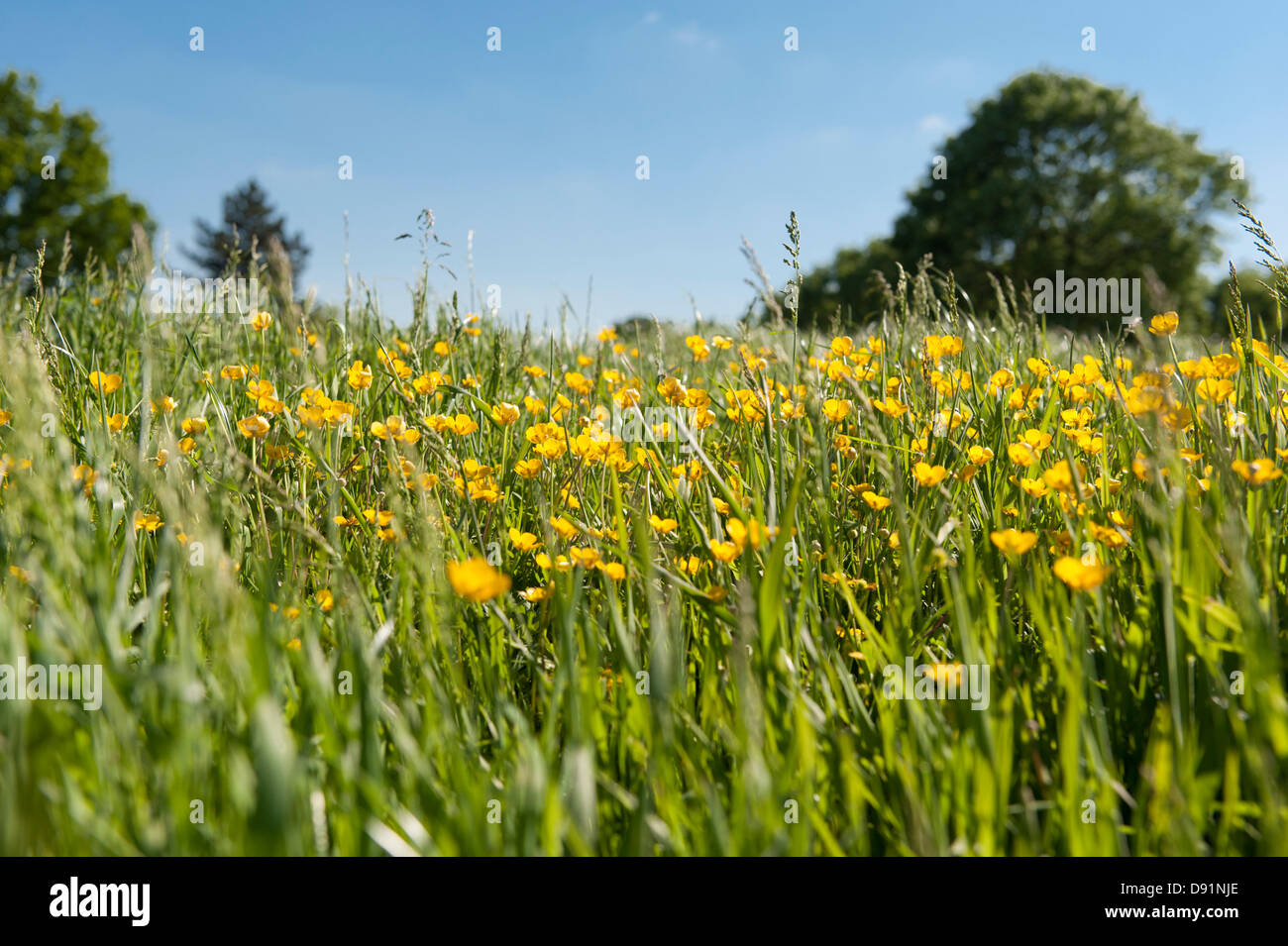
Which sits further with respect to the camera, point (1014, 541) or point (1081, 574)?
point (1014, 541)

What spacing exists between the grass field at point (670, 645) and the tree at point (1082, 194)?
3094cm

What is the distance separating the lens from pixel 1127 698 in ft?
4.13

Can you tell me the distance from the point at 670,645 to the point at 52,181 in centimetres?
3434

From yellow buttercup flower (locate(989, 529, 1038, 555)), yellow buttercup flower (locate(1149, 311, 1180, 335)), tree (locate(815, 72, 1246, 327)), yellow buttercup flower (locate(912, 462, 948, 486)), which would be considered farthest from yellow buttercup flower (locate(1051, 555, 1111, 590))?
tree (locate(815, 72, 1246, 327))

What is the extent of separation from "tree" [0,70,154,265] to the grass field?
30.4 m

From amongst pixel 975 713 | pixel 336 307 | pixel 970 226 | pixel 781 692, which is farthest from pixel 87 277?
pixel 970 226

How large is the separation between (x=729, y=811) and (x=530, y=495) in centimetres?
126

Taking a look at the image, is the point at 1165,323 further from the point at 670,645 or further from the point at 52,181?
the point at 52,181

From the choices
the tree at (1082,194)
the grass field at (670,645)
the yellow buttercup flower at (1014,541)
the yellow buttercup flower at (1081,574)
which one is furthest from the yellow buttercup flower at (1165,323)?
the tree at (1082,194)

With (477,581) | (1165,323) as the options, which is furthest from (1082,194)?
(477,581)

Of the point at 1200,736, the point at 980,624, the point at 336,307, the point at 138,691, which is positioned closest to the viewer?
the point at 138,691

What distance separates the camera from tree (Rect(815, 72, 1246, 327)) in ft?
97.7

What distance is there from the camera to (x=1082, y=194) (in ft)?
99.9

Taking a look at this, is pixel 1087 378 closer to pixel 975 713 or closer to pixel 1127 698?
pixel 1127 698
